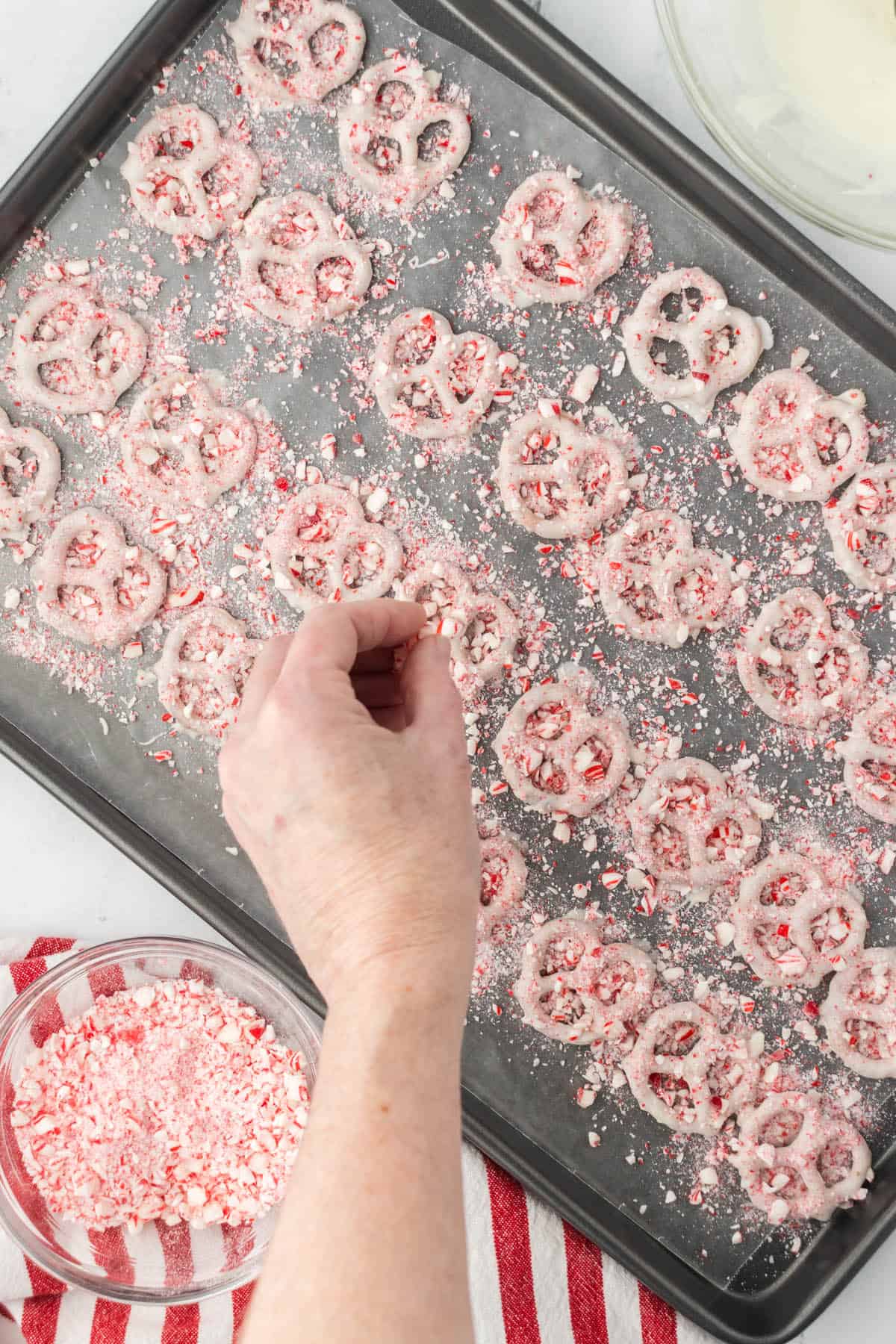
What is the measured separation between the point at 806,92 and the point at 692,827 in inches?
38.7

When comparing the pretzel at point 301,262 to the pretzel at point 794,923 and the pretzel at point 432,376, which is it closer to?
the pretzel at point 432,376

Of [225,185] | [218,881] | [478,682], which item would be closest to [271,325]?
[225,185]

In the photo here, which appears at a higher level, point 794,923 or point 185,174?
point 185,174

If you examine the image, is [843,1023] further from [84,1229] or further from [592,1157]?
[84,1229]

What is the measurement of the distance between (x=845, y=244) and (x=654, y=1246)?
1503 millimetres

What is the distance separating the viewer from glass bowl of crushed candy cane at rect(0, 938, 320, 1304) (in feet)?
5.12

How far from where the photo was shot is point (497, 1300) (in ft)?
5.29

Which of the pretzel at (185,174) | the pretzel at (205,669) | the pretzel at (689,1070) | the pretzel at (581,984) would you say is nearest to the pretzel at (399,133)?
the pretzel at (185,174)

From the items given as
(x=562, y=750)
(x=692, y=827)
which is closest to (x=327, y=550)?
(x=562, y=750)

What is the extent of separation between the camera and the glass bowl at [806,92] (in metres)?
0.95

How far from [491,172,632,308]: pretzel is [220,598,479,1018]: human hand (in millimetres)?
729

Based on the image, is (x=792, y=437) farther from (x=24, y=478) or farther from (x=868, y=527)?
(x=24, y=478)

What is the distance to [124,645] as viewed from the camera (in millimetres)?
1668

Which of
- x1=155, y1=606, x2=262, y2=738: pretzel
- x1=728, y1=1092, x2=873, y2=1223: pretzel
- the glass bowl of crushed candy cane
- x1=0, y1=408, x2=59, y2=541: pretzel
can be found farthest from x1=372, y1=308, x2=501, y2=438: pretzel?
x1=728, y1=1092, x2=873, y2=1223: pretzel
